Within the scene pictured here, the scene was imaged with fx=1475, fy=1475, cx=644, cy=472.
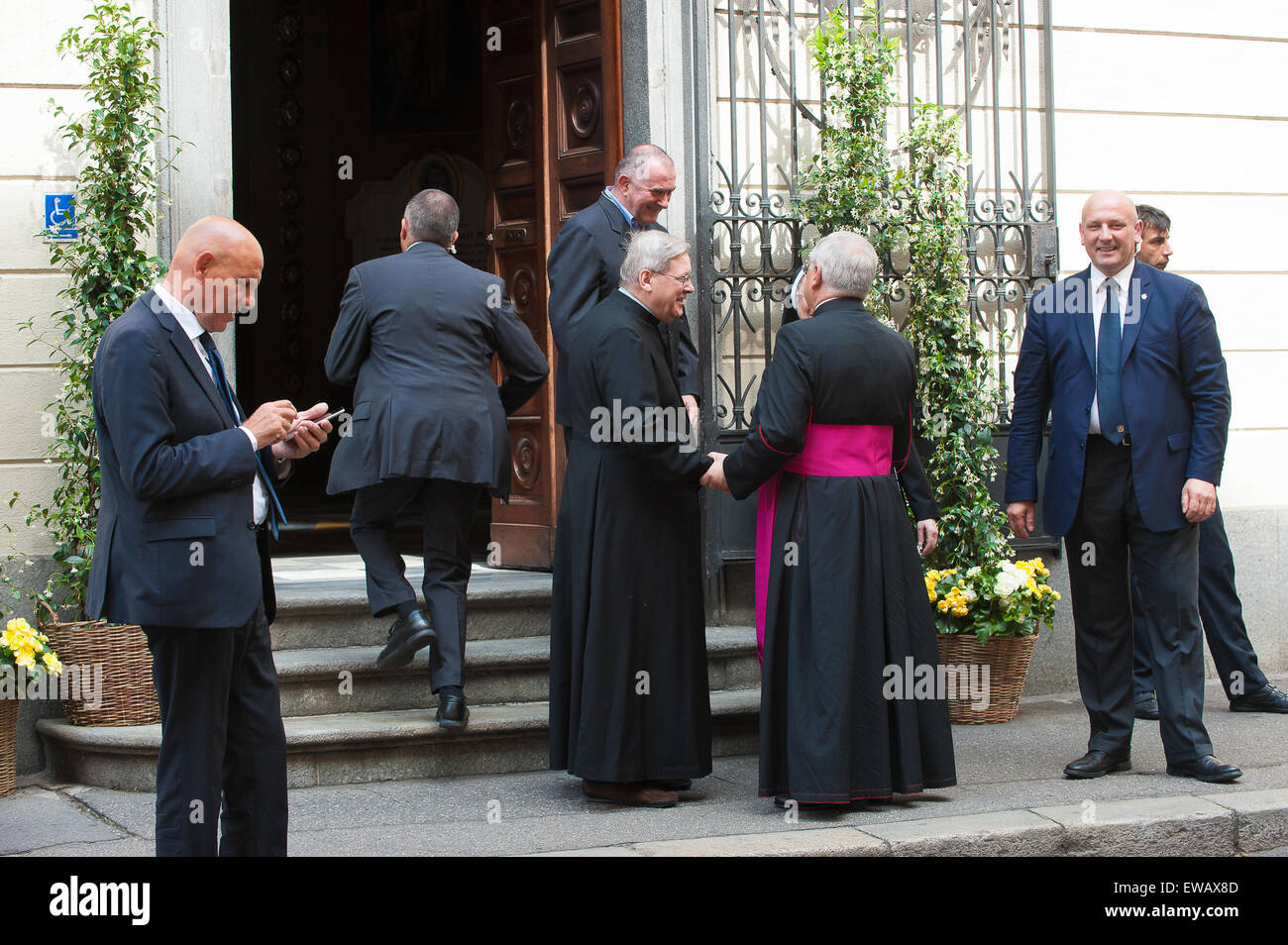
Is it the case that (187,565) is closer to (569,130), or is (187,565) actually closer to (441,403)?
(441,403)

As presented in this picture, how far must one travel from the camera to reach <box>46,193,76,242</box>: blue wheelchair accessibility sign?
19.9 feet

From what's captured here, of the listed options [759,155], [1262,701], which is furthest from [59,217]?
[1262,701]

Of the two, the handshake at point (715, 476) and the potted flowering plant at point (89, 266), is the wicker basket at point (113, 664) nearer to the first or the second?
the potted flowering plant at point (89, 266)

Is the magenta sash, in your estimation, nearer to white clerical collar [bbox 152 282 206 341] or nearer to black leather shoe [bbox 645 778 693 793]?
black leather shoe [bbox 645 778 693 793]

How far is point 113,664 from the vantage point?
18.7 feet

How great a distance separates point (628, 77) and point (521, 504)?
228cm

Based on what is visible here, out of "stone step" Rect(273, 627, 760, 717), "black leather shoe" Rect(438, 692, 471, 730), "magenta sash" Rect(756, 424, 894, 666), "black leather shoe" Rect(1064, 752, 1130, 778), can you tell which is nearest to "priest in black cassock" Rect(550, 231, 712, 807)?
"magenta sash" Rect(756, 424, 894, 666)

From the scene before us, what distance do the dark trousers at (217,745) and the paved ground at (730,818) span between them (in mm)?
835

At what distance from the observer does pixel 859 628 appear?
5.04 m

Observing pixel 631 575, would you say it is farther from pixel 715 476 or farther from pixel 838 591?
pixel 838 591

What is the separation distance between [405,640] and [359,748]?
444 millimetres

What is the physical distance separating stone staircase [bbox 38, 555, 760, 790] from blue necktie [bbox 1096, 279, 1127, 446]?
73.4 inches

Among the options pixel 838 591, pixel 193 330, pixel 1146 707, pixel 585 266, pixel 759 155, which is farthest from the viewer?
pixel 759 155

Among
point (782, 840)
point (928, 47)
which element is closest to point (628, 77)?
point (928, 47)
